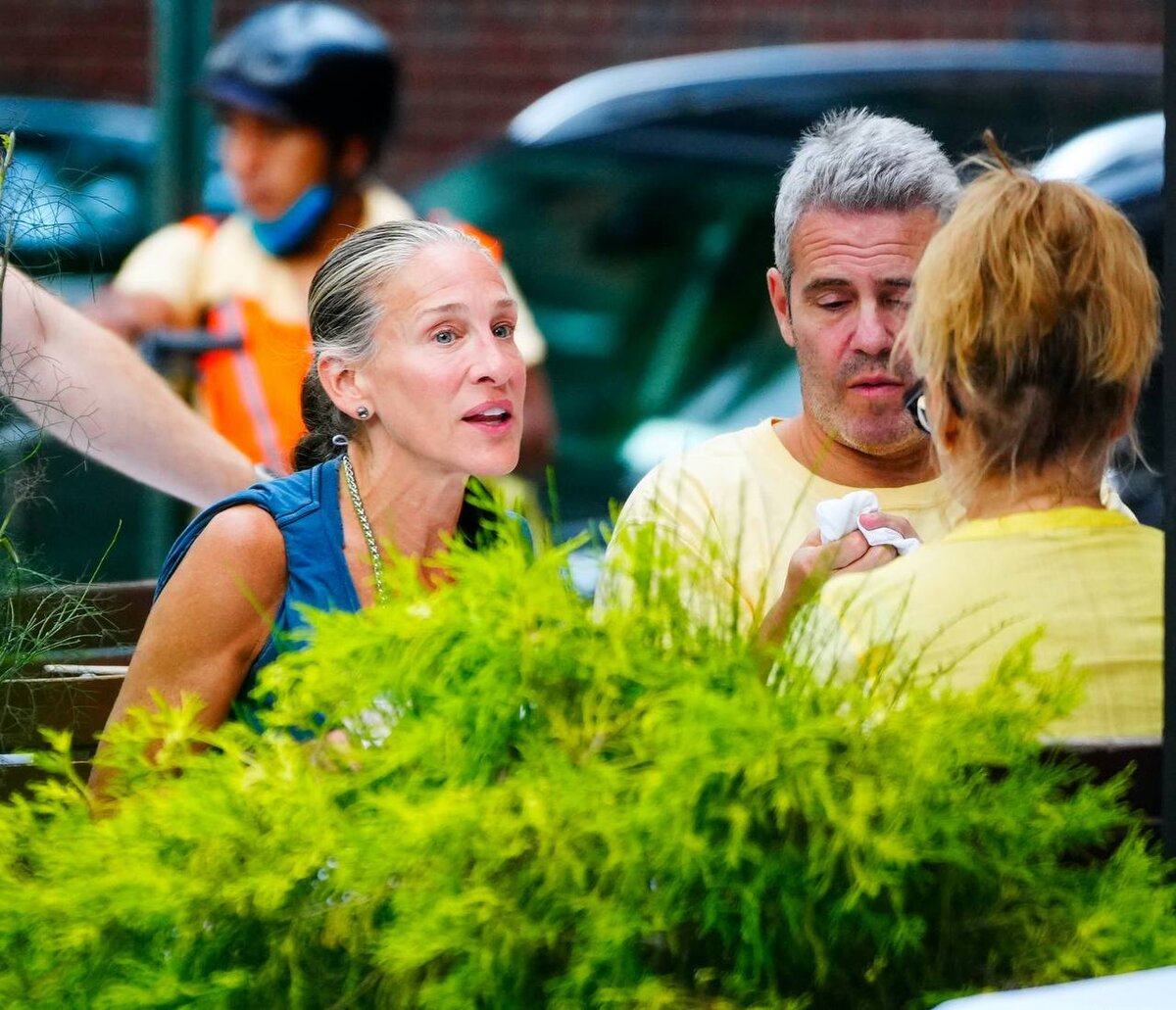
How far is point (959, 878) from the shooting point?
1527 millimetres

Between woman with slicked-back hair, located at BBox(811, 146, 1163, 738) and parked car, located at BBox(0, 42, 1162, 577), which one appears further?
parked car, located at BBox(0, 42, 1162, 577)

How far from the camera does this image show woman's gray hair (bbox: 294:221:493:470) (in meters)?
2.60

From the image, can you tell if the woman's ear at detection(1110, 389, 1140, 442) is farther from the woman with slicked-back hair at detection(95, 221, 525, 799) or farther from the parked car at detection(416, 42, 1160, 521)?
the parked car at detection(416, 42, 1160, 521)

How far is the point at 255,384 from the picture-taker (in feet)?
15.8

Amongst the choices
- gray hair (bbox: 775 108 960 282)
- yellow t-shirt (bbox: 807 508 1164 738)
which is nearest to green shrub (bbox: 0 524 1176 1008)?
yellow t-shirt (bbox: 807 508 1164 738)

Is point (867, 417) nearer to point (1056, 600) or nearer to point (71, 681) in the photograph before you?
point (1056, 600)

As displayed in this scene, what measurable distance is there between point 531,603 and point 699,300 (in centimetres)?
563

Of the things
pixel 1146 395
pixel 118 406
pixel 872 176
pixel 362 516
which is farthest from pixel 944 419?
pixel 1146 395

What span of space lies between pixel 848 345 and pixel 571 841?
135cm

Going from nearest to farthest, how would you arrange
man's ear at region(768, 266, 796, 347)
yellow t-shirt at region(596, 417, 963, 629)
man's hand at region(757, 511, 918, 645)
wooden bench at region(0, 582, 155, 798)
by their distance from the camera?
man's hand at region(757, 511, 918, 645)
wooden bench at region(0, 582, 155, 798)
yellow t-shirt at region(596, 417, 963, 629)
man's ear at region(768, 266, 796, 347)

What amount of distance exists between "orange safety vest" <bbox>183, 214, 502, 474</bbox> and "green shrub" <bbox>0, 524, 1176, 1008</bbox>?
307 centimetres

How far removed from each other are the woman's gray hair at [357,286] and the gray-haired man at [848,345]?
1.37 feet

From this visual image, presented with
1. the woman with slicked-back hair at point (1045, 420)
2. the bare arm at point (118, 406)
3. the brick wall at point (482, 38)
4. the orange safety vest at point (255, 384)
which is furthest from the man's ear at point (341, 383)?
the brick wall at point (482, 38)

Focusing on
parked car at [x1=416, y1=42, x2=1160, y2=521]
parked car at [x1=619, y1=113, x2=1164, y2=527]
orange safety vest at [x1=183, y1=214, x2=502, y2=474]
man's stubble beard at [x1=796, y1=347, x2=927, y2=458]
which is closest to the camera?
man's stubble beard at [x1=796, y1=347, x2=927, y2=458]
